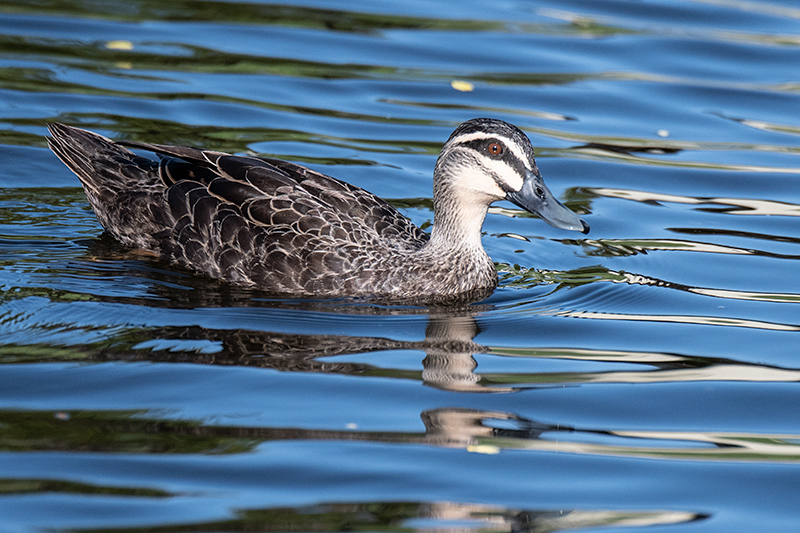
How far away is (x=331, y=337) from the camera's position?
8.04 meters

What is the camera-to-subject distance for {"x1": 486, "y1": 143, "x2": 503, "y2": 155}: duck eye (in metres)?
8.97

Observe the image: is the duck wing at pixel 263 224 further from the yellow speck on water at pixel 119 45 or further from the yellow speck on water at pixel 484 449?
the yellow speck on water at pixel 119 45

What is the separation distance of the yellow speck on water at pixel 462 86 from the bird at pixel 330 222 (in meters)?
5.15

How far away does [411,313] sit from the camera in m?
8.77

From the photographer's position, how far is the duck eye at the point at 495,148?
8969mm

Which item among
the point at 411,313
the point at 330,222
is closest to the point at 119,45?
the point at 330,222

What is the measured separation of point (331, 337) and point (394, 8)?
1011 centimetres

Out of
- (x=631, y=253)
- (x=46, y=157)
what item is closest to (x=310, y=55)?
(x=46, y=157)

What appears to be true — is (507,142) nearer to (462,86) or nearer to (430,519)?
(430,519)

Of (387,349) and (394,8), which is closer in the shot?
(387,349)

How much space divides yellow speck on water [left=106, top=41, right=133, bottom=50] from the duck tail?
14.5ft

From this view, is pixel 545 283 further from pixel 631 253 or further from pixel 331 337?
pixel 331 337

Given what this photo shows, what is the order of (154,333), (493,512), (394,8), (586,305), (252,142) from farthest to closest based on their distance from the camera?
(394,8), (252,142), (586,305), (154,333), (493,512)

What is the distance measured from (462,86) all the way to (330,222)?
5.93 metres
